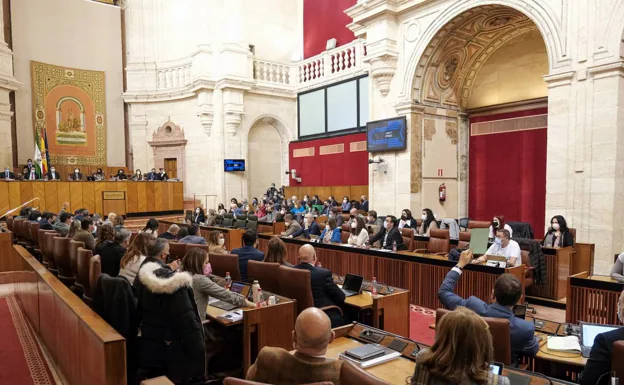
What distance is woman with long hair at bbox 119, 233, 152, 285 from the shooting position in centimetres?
361

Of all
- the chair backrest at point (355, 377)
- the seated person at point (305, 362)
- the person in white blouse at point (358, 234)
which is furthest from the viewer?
the person in white blouse at point (358, 234)

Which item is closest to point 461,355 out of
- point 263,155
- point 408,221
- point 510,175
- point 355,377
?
point 355,377

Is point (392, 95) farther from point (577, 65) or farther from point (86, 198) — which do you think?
point (86, 198)

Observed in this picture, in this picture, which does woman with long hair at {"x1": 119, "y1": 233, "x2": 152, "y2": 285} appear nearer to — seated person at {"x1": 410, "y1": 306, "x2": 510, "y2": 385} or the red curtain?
seated person at {"x1": 410, "y1": 306, "x2": 510, "y2": 385}

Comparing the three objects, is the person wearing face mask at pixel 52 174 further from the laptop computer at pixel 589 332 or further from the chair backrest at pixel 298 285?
the laptop computer at pixel 589 332

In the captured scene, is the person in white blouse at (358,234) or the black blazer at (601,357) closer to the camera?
the black blazer at (601,357)

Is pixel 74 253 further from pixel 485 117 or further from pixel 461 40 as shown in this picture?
pixel 485 117

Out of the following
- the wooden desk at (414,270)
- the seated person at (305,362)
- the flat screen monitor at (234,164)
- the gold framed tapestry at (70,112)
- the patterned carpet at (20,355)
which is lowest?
the patterned carpet at (20,355)

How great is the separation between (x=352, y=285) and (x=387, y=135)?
6.78 m

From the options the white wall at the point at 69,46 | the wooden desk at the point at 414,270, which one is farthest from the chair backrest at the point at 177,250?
the white wall at the point at 69,46

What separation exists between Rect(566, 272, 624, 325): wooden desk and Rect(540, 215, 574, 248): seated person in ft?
5.88

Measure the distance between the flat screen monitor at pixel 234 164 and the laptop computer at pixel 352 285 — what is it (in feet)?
37.5

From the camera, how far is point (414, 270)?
18.1 feet

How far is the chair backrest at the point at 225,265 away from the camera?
4438mm
